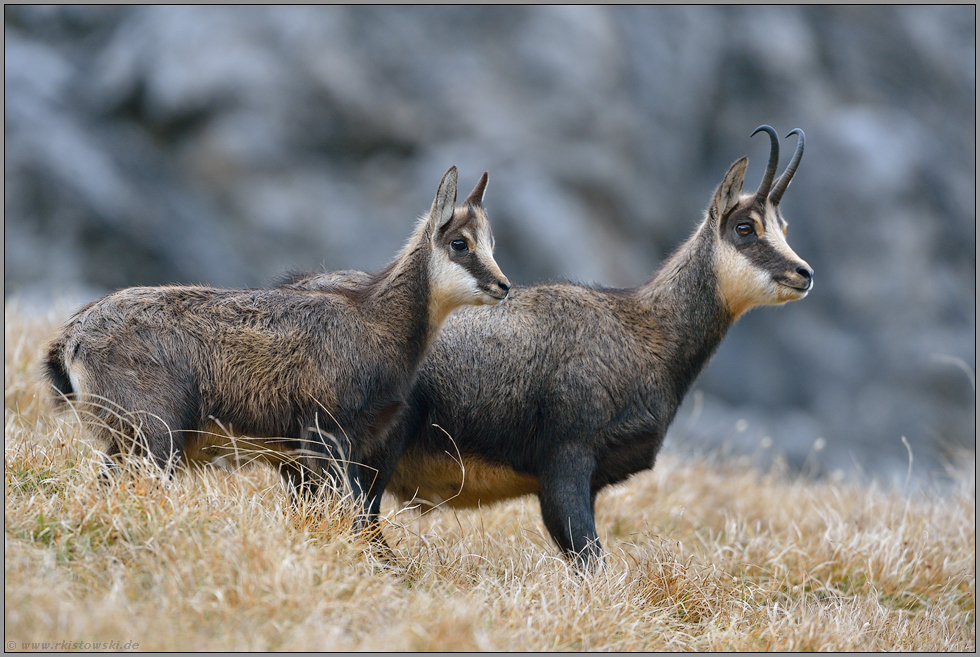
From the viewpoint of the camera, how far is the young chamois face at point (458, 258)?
554 centimetres

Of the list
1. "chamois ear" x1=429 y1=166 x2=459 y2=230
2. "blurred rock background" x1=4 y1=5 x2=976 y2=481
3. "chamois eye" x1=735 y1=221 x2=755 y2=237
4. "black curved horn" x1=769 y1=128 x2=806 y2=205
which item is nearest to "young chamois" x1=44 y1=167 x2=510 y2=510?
"chamois ear" x1=429 y1=166 x2=459 y2=230

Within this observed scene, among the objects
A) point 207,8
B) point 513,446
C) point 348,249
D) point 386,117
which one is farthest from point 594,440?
point 207,8

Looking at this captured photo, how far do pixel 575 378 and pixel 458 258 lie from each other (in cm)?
111

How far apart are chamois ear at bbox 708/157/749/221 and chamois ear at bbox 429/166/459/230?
6.24 feet

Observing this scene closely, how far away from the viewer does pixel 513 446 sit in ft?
19.0

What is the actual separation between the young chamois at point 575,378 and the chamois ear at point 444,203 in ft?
2.41

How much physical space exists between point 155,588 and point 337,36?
1538 cm

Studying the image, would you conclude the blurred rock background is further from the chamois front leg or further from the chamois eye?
the chamois front leg

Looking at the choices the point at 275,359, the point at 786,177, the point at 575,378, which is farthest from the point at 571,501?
the point at 786,177

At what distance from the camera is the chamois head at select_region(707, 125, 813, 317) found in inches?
235

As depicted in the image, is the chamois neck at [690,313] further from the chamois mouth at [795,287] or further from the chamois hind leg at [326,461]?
the chamois hind leg at [326,461]

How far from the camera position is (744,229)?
6.18 metres

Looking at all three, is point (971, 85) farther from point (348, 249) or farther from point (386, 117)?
point (348, 249)

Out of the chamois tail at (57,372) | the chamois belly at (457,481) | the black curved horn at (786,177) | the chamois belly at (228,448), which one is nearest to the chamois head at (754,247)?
the black curved horn at (786,177)
